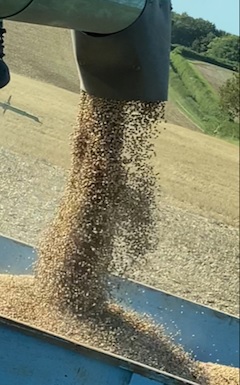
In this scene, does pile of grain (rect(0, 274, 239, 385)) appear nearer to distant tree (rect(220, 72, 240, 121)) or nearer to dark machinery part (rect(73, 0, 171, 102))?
dark machinery part (rect(73, 0, 171, 102))

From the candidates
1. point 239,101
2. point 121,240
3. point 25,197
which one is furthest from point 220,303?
point 239,101

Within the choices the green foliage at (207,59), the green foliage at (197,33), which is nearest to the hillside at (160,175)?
the green foliage at (197,33)

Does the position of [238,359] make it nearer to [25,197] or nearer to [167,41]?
[167,41]

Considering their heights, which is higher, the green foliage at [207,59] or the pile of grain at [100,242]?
the green foliage at [207,59]

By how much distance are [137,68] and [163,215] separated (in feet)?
19.3

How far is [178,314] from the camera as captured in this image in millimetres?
3436

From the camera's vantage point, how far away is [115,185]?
297 cm

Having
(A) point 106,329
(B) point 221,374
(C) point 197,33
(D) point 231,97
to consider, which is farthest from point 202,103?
(A) point 106,329

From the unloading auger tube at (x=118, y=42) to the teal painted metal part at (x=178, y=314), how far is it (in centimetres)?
91

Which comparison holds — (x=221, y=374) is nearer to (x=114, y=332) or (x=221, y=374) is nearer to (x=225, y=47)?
(x=114, y=332)

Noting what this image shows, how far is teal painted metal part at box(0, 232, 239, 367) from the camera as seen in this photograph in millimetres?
3334

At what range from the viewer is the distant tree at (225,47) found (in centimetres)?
821

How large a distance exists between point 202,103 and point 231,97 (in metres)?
0.56

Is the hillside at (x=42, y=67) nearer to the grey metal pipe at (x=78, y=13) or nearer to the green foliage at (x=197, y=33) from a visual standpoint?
the green foliage at (x=197, y=33)
